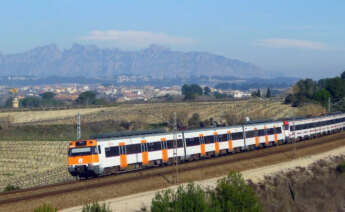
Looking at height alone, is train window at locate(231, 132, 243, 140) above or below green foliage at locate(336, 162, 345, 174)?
above

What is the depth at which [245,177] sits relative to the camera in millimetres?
36312

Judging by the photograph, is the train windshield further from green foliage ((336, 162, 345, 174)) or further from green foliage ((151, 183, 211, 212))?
green foliage ((336, 162, 345, 174))

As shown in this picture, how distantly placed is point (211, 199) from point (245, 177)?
13030 mm

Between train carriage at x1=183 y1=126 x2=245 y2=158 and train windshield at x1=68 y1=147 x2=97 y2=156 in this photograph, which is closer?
train windshield at x1=68 y1=147 x2=97 y2=156

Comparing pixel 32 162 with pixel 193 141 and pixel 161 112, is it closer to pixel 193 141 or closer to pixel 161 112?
pixel 193 141

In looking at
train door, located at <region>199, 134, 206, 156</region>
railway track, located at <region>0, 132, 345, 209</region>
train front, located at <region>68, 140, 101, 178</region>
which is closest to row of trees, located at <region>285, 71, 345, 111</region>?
railway track, located at <region>0, 132, 345, 209</region>

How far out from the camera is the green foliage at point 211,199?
854 inches

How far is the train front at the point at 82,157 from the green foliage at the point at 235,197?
11.3 metres

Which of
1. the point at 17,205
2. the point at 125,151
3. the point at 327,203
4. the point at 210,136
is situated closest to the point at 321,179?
the point at 327,203

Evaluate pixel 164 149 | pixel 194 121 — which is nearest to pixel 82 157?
pixel 164 149

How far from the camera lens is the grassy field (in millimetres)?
55688

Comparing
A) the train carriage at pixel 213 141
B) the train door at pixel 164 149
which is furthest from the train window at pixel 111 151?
the train carriage at pixel 213 141

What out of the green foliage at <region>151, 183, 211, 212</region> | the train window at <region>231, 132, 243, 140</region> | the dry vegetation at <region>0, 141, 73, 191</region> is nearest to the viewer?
the green foliage at <region>151, 183, 211, 212</region>

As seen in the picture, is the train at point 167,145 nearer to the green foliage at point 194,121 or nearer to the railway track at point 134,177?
the railway track at point 134,177
